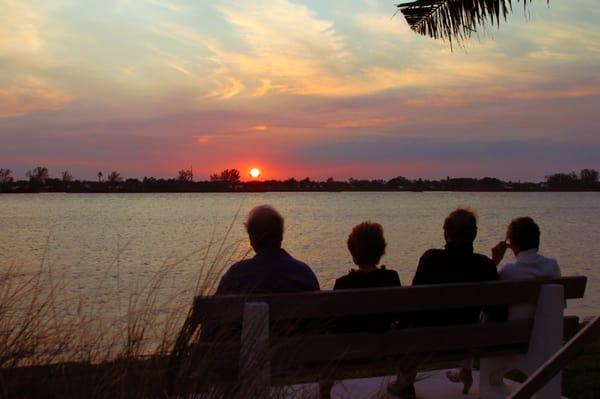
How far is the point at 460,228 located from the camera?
15.5 feet

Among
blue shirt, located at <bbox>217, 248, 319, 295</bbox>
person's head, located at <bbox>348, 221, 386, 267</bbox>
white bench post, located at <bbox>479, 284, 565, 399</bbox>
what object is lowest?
white bench post, located at <bbox>479, 284, 565, 399</bbox>

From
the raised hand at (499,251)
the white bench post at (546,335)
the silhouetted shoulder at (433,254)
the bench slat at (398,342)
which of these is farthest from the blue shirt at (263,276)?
the raised hand at (499,251)

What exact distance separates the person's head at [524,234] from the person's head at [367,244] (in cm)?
102

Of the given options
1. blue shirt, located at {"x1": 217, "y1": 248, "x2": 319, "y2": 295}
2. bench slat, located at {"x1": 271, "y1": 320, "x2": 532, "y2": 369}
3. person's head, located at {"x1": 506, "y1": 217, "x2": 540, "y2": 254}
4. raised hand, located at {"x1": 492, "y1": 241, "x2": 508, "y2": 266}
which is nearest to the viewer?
bench slat, located at {"x1": 271, "y1": 320, "x2": 532, "y2": 369}

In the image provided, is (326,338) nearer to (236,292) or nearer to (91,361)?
(236,292)

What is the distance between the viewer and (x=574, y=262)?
31438mm

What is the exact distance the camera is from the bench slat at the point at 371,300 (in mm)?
3420

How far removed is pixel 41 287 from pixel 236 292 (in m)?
1.03

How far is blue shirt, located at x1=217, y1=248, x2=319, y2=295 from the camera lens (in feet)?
13.3

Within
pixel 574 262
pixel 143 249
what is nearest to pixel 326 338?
pixel 574 262

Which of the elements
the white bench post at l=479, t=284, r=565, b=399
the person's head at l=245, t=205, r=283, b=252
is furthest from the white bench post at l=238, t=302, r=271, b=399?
the white bench post at l=479, t=284, r=565, b=399

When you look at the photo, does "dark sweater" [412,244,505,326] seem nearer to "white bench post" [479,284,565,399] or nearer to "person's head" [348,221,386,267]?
"white bench post" [479,284,565,399]

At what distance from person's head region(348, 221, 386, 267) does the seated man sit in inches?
18.5

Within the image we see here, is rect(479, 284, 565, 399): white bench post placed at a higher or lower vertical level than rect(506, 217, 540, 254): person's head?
lower
